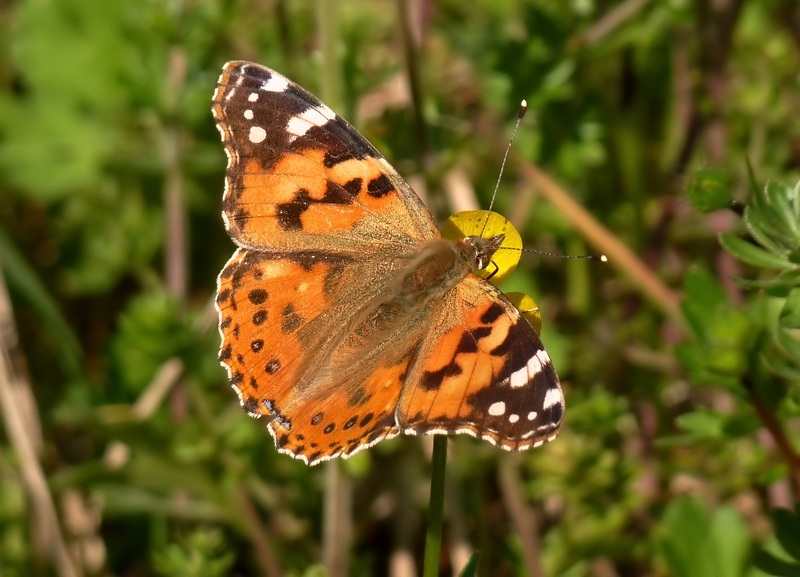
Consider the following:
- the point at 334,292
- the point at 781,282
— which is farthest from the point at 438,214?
the point at 781,282

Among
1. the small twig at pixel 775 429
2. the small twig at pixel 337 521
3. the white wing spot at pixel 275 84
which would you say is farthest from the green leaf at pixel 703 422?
the white wing spot at pixel 275 84

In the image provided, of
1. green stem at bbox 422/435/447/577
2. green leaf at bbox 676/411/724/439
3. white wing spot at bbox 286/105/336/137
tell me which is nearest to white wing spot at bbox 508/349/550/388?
green stem at bbox 422/435/447/577

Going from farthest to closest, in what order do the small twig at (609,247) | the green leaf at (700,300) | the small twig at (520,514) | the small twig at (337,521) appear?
the small twig at (609,247), the small twig at (520,514), the small twig at (337,521), the green leaf at (700,300)

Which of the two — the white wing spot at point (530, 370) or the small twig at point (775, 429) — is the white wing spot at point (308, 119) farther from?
the small twig at point (775, 429)

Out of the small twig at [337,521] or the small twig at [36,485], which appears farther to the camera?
the small twig at [36,485]

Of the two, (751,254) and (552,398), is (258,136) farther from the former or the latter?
(751,254)

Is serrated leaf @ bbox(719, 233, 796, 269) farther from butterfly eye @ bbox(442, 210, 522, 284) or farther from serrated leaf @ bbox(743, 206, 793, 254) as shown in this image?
butterfly eye @ bbox(442, 210, 522, 284)

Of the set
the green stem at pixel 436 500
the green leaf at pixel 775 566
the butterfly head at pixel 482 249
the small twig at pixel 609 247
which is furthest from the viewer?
the small twig at pixel 609 247
